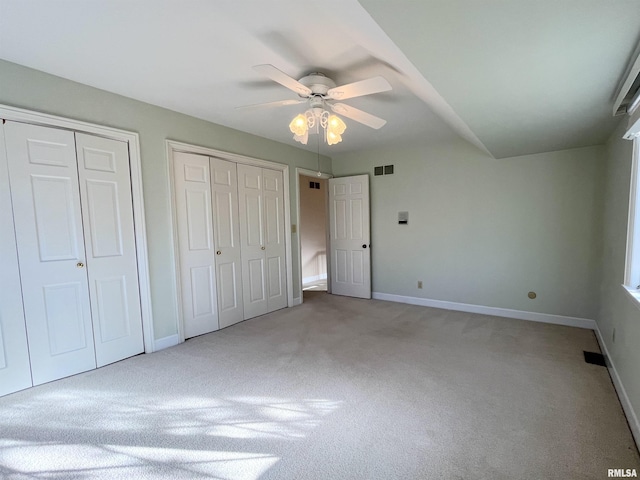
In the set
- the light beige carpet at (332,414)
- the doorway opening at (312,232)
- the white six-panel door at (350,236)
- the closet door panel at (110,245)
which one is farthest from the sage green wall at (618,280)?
the doorway opening at (312,232)

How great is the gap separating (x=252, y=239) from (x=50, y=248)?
2.13 meters

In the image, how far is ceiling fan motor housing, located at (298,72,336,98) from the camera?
2.26 m

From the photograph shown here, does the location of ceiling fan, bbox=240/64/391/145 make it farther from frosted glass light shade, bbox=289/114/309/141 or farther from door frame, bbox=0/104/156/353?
door frame, bbox=0/104/156/353

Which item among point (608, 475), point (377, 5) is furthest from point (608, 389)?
point (377, 5)

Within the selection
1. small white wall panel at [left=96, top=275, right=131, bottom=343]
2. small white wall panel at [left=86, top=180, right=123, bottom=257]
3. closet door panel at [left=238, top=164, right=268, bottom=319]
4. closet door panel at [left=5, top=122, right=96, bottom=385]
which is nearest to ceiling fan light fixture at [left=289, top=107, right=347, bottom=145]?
closet door panel at [left=238, top=164, right=268, bottom=319]

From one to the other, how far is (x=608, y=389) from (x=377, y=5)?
3.07 metres

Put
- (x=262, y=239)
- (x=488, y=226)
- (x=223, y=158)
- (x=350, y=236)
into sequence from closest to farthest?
1. (x=223, y=158)
2. (x=488, y=226)
3. (x=262, y=239)
4. (x=350, y=236)

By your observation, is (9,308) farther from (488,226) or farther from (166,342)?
(488,226)

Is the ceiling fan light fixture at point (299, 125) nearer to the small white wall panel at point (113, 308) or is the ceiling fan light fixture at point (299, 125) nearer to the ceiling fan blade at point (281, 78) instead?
the ceiling fan blade at point (281, 78)

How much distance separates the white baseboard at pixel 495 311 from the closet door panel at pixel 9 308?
4.36 metres

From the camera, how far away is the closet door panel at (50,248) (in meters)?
2.32

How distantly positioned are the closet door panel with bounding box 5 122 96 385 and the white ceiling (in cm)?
63

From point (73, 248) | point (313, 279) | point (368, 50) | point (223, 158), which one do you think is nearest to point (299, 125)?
point (368, 50)

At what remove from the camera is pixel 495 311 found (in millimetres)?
4133
